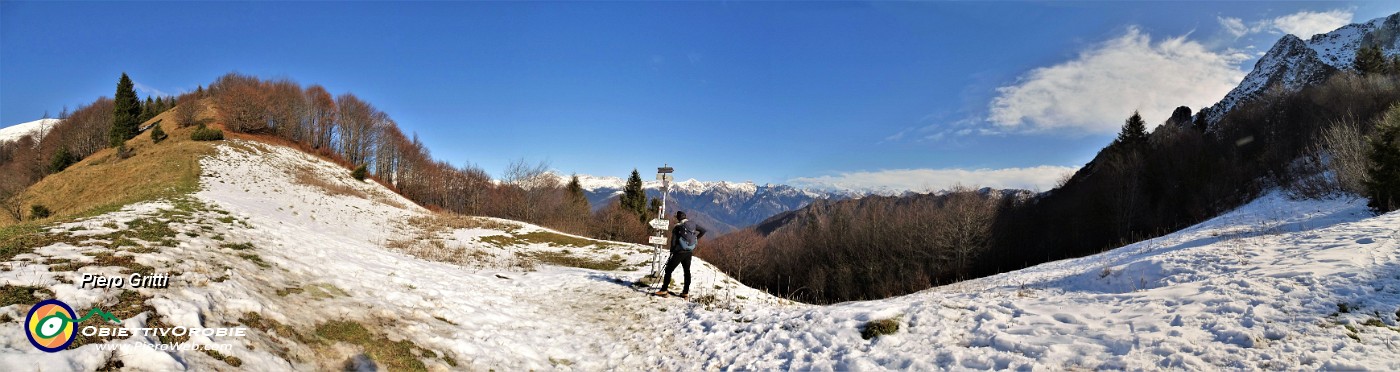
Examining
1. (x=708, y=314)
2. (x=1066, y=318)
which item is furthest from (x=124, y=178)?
(x=1066, y=318)

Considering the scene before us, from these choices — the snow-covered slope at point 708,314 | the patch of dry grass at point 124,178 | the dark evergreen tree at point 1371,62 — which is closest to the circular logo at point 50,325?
the snow-covered slope at point 708,314

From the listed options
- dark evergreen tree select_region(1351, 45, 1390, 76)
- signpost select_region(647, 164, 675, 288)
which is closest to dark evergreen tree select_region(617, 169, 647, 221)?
signpost select_region(647, 164, 675, 288)

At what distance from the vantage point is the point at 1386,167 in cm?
1501

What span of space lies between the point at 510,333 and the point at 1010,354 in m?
8.55

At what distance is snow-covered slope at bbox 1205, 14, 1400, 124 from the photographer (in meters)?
74.4

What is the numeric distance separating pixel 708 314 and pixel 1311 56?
124 meters

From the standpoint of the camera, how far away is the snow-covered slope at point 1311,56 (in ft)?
244

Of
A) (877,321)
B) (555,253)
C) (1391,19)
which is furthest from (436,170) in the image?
(1391,19)

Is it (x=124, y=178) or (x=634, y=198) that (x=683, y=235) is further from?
(x=634, y=198)

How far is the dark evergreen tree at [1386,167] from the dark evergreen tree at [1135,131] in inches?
2308

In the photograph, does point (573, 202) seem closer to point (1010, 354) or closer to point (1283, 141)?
point (1010, 354)

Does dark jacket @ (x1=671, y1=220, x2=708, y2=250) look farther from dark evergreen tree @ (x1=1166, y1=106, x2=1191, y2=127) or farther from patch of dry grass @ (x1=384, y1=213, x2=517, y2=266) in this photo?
dark evergreen tree @ (x1=1166, y1=106, x2=1191, y2=127)

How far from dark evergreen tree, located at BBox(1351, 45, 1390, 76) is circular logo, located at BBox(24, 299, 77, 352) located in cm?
8562

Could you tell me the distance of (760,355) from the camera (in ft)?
27.2
